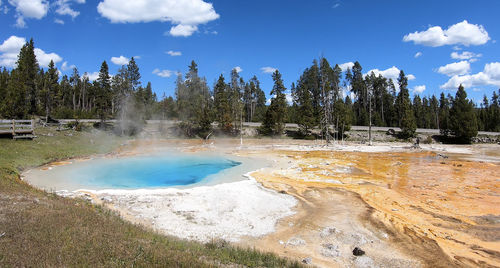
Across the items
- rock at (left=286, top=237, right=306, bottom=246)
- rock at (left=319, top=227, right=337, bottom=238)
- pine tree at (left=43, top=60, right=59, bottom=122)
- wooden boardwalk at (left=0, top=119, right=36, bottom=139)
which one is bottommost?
rock at (left=286, top=237, right=306, bottom=246)

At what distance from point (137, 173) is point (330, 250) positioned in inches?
687

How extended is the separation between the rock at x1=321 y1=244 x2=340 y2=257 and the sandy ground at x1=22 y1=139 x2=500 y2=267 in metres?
0.03

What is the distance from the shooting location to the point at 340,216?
10.6m

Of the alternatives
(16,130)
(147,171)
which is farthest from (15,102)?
(147,171)

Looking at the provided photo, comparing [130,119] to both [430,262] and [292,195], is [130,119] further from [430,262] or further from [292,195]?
[430,262]

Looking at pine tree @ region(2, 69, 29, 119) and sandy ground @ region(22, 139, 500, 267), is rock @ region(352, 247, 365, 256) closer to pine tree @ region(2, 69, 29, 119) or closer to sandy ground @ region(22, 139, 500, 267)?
sandy ground @ region(22, 139, 500, 267)

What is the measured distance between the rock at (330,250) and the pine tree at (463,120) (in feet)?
180

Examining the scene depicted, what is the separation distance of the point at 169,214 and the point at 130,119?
46605 millimetres

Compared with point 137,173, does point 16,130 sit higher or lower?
higher

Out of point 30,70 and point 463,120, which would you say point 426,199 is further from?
point 30,70

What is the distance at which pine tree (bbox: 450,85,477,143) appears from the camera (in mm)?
50125

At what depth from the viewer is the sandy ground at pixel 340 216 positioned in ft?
25.7

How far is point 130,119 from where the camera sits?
5288cm

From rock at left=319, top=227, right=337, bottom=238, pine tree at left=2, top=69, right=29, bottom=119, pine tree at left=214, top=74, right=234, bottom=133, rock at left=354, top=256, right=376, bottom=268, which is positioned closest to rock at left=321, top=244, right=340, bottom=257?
rock at left=354, top=256, right=376, bottom=268
